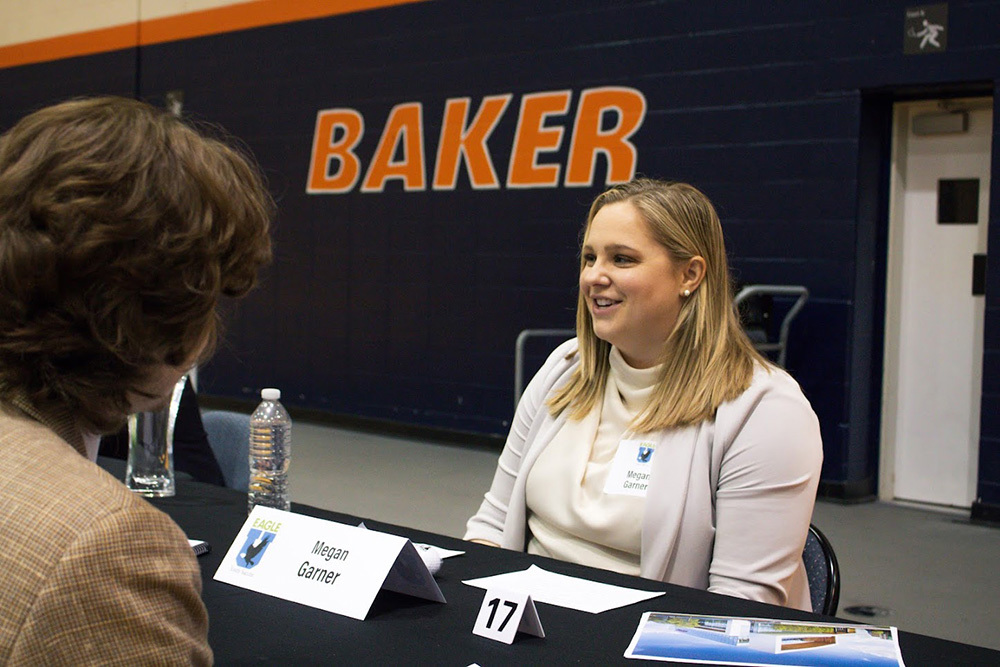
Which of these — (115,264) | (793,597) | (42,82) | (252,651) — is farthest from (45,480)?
(42,82)

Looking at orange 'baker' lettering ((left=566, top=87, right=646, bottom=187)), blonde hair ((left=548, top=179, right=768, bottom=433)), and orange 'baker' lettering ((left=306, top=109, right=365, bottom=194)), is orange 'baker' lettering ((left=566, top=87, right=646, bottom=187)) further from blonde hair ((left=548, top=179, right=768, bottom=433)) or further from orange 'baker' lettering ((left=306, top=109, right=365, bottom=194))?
blonde hair ((left=548, top=179, right=768, bottom=433))

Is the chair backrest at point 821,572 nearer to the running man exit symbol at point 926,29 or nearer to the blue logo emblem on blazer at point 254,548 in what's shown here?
the blue logo emblem on blazer at point 254,548

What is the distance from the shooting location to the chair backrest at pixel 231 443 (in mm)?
2779

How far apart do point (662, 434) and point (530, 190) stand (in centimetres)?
473

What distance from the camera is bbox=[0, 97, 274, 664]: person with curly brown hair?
0.74 meters

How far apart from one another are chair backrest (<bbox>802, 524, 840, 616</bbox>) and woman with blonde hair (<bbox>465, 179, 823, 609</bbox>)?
5cm

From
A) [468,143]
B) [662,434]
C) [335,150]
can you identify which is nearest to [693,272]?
[662,434]

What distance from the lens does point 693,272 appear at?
6.81 ft

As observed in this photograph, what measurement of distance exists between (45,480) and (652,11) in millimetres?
5675

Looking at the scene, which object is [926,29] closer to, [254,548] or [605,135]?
[605,135]

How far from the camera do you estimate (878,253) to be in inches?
214

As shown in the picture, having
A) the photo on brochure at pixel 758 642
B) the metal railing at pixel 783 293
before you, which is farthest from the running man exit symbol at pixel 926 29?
the photo on brochure at pixel 758 642

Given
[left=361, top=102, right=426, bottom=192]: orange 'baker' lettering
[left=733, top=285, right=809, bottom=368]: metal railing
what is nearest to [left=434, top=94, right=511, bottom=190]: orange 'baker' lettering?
[left=361, top=102, right=426, bottom=192]: orange 'baker' lettering

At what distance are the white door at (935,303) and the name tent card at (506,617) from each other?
14.5 ft
